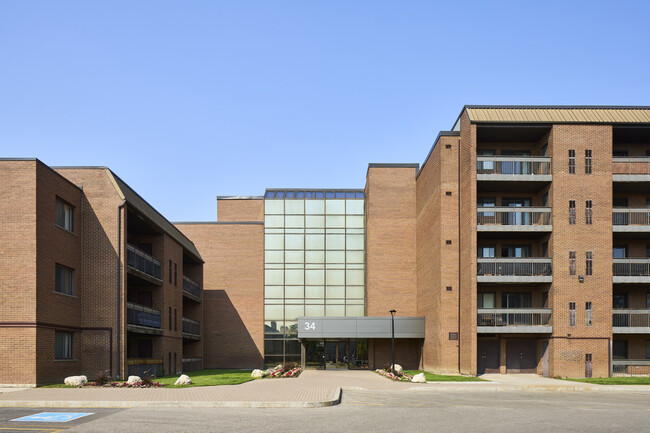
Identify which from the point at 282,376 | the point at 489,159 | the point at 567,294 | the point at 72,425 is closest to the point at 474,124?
the point at 489,159

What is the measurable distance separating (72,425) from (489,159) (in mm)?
32024

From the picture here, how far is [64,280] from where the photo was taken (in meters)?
30.7

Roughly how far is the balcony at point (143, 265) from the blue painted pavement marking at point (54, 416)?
15502 mm

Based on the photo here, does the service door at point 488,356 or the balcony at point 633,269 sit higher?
the balcony at point 633,269

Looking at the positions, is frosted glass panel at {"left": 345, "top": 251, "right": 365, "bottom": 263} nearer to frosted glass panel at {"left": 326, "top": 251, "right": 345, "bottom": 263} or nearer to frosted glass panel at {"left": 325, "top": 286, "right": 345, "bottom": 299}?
frosted glass panel at {"left": 326, "top": 251, "right": 345, "bottom": 263}

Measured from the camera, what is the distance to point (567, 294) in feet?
130

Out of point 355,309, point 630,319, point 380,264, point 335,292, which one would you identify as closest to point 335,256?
point 335,292

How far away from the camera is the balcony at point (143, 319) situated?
33969 millimetres

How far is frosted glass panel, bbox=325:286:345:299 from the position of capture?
190 feet

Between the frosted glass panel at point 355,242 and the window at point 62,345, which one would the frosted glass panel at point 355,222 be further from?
the window at point 62,345

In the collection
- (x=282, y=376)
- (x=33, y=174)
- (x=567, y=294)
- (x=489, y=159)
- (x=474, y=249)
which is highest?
(x=489, y=159)

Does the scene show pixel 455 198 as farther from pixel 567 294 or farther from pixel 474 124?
pixel 567 294

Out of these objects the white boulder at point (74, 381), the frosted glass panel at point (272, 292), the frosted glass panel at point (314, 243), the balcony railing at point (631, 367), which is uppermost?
the frosted glass panel at point (314, 243)

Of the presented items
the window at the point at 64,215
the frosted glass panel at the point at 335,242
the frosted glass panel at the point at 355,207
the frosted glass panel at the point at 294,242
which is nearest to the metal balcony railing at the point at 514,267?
the frosted glass panel at the point at 335,242
